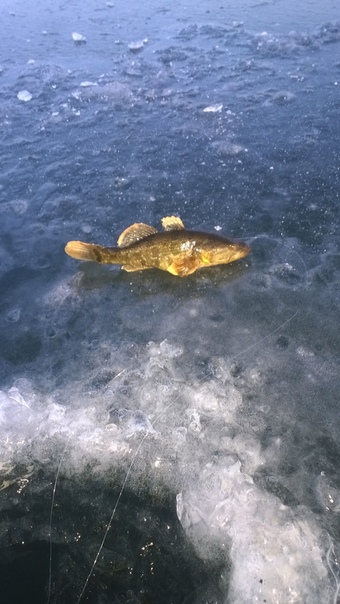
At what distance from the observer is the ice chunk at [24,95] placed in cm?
800

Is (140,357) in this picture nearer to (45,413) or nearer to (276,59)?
(45,413)

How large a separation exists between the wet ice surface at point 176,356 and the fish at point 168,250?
7.6 inches

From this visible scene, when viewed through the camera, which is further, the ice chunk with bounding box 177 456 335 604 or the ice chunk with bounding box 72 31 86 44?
the ice chunk with bounding box 72 31 86 44

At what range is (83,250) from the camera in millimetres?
4035

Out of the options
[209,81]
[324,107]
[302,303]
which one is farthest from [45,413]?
[209,81]

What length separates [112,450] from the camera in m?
2.97

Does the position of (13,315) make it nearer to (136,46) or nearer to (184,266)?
(184,266)

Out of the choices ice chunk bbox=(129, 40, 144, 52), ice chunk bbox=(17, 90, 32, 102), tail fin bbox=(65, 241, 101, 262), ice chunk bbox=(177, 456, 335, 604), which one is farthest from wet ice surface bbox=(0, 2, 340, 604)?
ice chunk bbox=(129, 40, 144, 52)

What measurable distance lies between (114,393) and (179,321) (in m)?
0.89

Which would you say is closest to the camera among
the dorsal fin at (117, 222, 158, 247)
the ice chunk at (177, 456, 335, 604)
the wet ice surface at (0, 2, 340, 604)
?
the ice chunk at (177, 456, 335, 604)

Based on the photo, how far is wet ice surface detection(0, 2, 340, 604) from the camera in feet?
8.14

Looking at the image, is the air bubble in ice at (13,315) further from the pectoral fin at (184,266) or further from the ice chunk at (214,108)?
the ice chunk at (214,108)

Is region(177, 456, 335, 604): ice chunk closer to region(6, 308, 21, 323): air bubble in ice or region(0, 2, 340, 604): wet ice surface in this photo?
region(0, 2, 340, 604): wet ice surface

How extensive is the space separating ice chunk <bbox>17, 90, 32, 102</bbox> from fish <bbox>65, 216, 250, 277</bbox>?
540 centimetres
